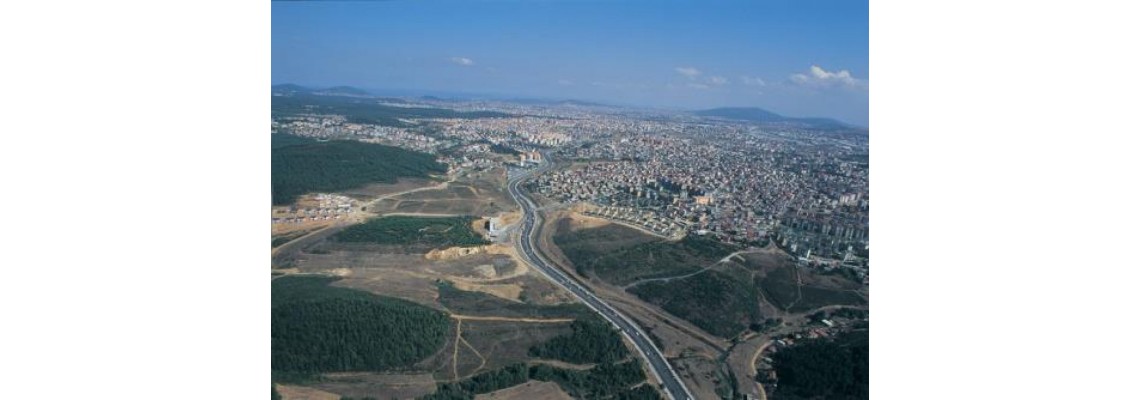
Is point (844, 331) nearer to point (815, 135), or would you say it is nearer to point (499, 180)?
point (815, 135)

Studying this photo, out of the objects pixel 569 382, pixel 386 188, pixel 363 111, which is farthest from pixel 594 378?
pixel 363 111

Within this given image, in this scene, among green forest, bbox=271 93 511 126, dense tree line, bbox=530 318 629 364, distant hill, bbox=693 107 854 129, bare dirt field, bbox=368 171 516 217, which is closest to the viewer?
dense tree line, bbox=530 318 629 364

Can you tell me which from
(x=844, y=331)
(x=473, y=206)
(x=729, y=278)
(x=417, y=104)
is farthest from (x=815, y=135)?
(x=417, y=104)

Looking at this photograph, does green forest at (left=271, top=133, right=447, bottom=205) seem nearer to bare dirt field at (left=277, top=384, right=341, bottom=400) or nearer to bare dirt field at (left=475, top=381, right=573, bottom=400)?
bare dirt field at (left=277, top=384, right=341, bottom=400)

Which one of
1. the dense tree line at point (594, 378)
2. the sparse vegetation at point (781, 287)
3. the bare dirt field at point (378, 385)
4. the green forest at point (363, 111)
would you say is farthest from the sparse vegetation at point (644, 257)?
the green forest at point (363, 111)

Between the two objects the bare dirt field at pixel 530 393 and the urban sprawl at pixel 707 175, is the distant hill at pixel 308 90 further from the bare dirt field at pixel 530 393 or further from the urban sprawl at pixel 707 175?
the bare dirt field at pixel 530 393

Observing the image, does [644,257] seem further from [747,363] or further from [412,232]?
[412,232]

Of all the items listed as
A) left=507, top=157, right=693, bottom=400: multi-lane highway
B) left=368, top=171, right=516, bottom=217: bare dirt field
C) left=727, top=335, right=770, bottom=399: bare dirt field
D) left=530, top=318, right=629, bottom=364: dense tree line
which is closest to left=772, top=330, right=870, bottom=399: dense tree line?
left=727, top=335, right=770, bottom=399: bare dirt field
